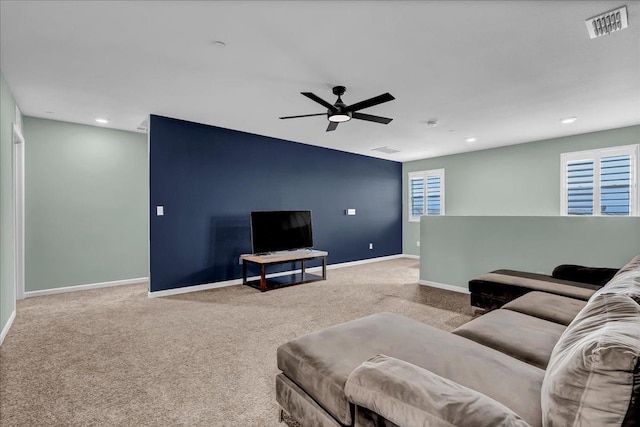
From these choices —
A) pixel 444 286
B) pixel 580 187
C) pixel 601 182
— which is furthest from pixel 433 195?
pixel 444 286

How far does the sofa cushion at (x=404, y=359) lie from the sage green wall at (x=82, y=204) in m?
4.46

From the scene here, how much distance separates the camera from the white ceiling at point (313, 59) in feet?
7.18

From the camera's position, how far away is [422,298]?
4.27 metres

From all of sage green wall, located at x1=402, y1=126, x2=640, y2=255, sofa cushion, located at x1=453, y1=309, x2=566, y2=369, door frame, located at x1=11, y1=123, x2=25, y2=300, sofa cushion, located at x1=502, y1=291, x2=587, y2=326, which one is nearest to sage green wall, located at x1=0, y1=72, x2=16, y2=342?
door frame, located at x1=11, y1=123, x2=25, y2=300

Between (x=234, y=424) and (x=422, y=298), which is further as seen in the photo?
(x=422, y=298)

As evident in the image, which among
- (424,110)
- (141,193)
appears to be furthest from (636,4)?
(141,193)

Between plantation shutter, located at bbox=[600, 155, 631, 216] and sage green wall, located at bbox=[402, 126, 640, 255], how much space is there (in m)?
0.30

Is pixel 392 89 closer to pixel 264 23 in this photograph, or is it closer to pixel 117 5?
pixel 264 23

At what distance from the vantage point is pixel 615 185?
17.2 feet

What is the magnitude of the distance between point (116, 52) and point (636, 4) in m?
3.91

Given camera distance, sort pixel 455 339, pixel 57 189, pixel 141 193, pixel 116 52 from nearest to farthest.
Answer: pixel 455 339 → pixel 116 52 → pixel 57 189 → pixel 141 193

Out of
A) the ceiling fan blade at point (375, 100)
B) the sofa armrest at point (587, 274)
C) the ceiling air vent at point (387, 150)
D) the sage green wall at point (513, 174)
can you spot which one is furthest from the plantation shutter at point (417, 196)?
the ceiling fan blade at point (375, 100)

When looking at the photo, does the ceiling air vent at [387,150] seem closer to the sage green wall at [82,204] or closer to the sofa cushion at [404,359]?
the sage green wall at [82,204]

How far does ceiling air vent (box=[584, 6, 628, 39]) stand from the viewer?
86.4 inches
